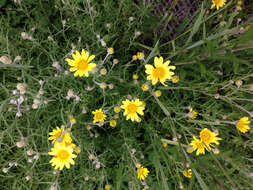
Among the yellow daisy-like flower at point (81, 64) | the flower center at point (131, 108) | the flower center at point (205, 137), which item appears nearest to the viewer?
the yellow daisy-like flower at point (81, 64)

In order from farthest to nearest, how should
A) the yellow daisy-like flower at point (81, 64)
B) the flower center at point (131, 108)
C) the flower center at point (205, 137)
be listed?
the flower center at point (205, 137)
the flower center at point (131, 108)
the yellow daisy-like flower at point (81, 64)

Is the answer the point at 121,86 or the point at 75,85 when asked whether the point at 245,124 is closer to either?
the point at 121,86

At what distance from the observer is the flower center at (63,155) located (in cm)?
154

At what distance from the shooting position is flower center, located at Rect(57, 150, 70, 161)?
1.54 meters

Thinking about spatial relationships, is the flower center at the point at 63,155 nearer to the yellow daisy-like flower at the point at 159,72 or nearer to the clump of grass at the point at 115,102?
the clump of grass at the point at 115,102

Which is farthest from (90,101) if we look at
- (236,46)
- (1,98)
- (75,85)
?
(236,46)

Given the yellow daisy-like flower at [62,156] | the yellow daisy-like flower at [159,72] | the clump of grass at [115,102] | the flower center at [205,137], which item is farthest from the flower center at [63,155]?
the flower center at [205,137]

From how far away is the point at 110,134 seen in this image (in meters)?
2.25

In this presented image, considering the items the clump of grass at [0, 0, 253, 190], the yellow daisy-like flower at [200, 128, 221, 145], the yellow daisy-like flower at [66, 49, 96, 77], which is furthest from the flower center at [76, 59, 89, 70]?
the yellow daisy-like flower at [200, 128, 221, 145]

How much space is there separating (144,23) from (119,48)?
429 mm

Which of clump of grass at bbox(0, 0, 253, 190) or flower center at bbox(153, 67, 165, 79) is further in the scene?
clump of grass at bbox(0, 0, 253, 190)

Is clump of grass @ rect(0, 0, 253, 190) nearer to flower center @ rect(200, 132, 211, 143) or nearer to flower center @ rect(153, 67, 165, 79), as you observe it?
flower center @ rect(200, 132, 211, 143)

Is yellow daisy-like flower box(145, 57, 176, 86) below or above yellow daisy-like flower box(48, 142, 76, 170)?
above

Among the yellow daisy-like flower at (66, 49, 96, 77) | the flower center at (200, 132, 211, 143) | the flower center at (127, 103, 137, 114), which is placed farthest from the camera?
the flower center at (200, 132, 211, 143)
